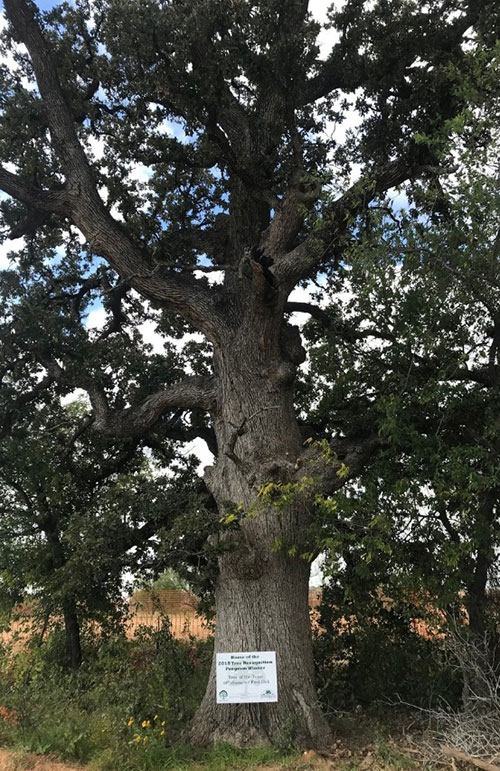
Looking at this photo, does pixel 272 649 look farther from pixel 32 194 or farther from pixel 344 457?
pixel 32 194

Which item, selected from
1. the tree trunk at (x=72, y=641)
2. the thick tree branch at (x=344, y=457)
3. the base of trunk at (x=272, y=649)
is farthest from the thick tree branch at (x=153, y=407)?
the tree trunk at (x=72, y=641)

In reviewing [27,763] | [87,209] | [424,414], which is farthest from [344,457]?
[87,209]

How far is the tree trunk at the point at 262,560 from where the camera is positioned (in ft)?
22.9

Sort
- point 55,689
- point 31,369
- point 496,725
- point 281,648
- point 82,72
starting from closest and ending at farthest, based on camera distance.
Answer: point 496,725
point 281,648
point 55,689
point 82,72
point 31,369

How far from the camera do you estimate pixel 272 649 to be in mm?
7316

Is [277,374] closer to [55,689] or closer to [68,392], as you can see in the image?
[68,392]

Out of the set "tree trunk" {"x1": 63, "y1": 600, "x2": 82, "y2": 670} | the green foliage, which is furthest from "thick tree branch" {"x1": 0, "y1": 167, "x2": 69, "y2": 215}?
"tree trunk" {"x1": 63, "y1": 600, "x2": 82, "y2": 670}

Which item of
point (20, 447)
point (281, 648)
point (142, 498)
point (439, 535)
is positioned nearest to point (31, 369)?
point (20, 447)

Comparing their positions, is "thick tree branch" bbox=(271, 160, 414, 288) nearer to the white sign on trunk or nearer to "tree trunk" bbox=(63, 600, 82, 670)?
the white sign on trunk

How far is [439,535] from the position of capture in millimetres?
8188

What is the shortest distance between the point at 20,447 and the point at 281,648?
19.9 ft

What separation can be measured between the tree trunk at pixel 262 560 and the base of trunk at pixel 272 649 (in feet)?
0.04

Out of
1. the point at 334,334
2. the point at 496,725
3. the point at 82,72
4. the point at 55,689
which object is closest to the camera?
the point at 496,725

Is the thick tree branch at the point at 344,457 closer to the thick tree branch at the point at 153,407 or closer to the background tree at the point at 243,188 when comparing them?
the background tree at the point at 243,188
